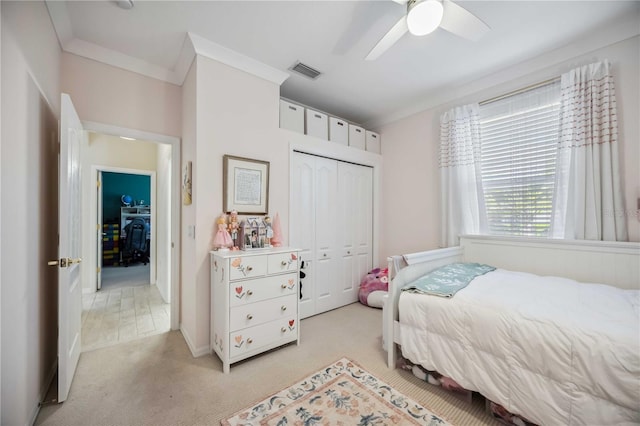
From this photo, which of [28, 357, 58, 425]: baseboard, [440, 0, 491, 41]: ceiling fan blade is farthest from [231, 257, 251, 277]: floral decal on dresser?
[440, 0, 491, 41]: ceiling fan blade

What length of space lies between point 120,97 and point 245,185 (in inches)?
55.5

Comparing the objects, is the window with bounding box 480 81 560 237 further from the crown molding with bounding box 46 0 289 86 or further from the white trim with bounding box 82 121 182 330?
the white trim with bounding box 82 121 182 330

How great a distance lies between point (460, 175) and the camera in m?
2.91

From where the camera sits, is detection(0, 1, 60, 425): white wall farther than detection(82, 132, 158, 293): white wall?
No

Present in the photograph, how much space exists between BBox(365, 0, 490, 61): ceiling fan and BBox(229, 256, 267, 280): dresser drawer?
1.91m

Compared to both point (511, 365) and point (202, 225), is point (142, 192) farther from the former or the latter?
point (511, 365)

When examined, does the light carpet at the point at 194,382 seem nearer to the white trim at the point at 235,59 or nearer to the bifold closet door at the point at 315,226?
the bifold closet door at the point at 315,226

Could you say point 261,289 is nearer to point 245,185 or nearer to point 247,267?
point 247,267

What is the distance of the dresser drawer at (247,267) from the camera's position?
195 centimetres

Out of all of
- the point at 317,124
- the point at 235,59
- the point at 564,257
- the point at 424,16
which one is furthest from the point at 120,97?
the point at 564,257

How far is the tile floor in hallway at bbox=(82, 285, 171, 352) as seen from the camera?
2521 millimetres

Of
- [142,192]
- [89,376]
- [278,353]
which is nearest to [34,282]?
[89,376]

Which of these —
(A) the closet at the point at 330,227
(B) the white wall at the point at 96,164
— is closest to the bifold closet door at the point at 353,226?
(A) the closet at the point at 330,227

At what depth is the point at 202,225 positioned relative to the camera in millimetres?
2203
